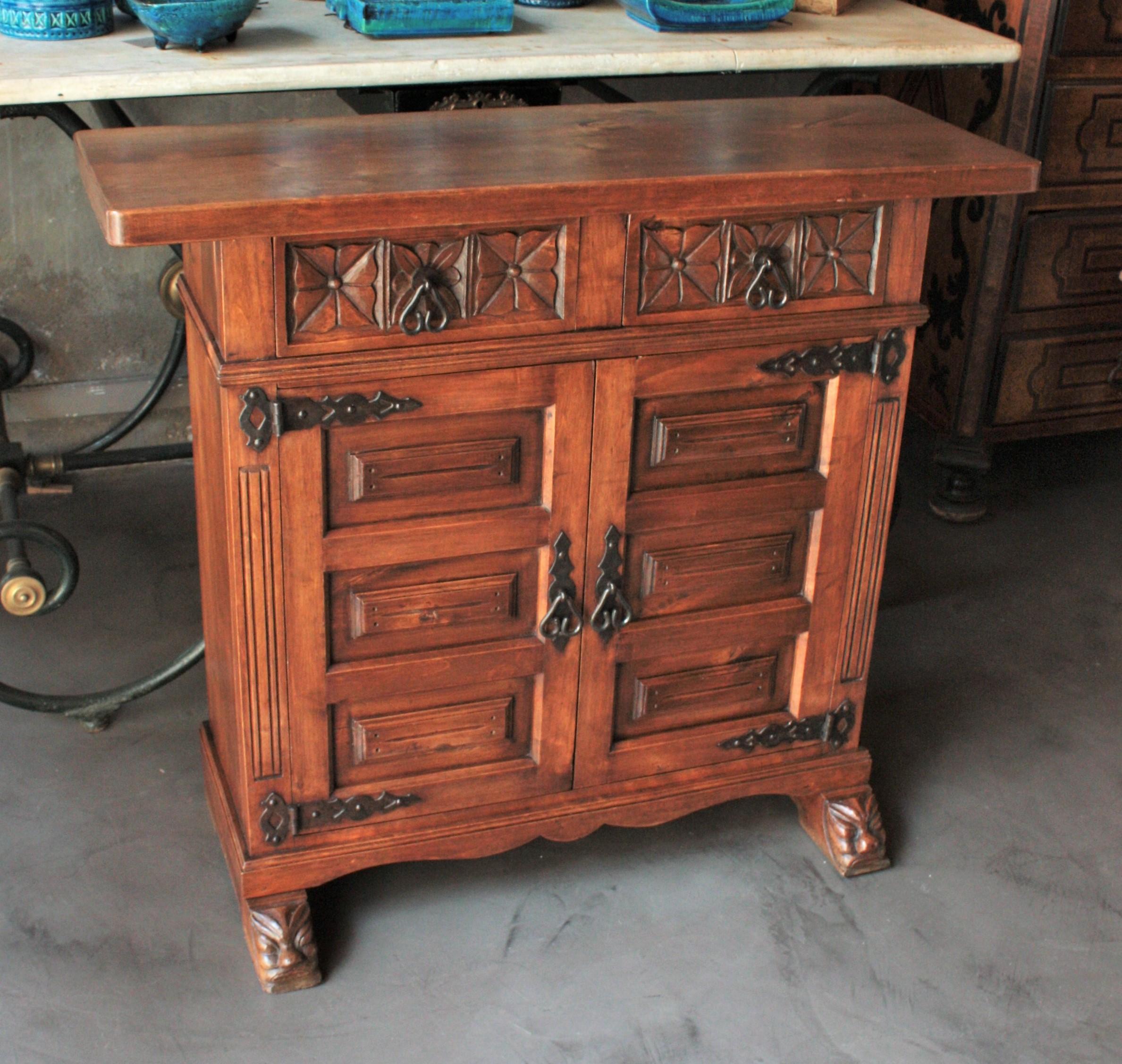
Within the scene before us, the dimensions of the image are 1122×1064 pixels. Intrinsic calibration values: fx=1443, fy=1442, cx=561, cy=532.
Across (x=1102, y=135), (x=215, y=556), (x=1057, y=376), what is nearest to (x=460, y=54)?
(x=215, y=556)

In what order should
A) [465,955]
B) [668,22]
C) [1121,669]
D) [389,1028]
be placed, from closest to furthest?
[389,1028] < [465,955] < [668,22] < [1121,669]

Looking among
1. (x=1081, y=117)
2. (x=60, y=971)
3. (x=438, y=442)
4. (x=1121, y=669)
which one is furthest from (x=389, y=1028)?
(x=1081, y=117)

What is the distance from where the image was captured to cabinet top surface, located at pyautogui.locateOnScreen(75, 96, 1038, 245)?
4.59 ft

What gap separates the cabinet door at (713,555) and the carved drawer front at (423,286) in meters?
0.13

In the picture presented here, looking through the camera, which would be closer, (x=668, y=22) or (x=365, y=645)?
(x=365, y=645)

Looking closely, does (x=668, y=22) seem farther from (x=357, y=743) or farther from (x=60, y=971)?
(x=60, y=971)

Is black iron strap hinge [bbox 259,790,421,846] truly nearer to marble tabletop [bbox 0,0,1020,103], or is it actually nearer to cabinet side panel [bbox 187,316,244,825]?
cabinet side panel [bbox 187,316,244,825]

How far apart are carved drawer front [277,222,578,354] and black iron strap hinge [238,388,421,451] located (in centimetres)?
6

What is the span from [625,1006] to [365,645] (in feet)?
1.82

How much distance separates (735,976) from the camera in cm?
183

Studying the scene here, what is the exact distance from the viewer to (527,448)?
1.64 m

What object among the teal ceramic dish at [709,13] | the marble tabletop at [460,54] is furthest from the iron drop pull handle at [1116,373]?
the teal ceramic dish at [709,13]

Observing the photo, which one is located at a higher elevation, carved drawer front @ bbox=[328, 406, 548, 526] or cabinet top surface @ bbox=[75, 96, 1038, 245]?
cabinet top surface @ bbox=[75, 96, 1038, 245]

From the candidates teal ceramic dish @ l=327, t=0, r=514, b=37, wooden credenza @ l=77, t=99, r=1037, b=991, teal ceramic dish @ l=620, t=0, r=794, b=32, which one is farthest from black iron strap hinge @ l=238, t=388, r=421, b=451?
teal ceramic dish @ l=620, t=0, r=794, b=32
